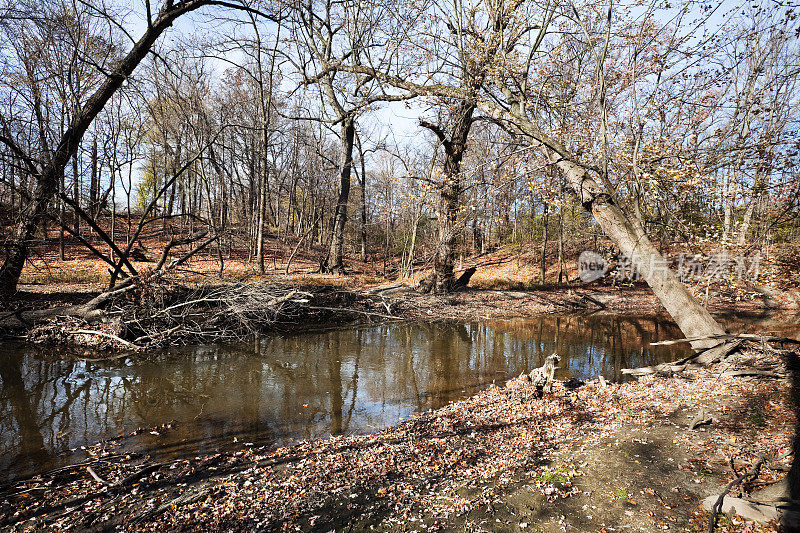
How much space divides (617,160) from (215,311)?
949 centimetres

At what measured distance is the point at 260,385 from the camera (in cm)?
702

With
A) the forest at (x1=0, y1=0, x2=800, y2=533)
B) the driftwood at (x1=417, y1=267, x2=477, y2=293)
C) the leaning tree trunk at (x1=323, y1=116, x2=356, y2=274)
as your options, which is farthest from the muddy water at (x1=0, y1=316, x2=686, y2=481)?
the leaning tree trunk at (x1=323, y1=116, x2=356, y2=274)

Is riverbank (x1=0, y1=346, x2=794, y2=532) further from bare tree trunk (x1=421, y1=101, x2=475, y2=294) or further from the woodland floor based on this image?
bare tree trunk (x1=421, y1=101, x2=475, y2=294)

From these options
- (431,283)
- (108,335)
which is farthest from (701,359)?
(108,335)

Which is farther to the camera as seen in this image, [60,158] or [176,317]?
[176,317]

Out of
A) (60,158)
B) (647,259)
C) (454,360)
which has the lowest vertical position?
(454,360)

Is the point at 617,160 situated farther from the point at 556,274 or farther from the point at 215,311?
the point at 556,274

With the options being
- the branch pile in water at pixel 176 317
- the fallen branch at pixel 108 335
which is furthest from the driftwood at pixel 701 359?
the fallen branch at pixel 108 335

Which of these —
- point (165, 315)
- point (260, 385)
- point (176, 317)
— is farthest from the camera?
point (176, 317)

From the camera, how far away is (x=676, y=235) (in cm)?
738

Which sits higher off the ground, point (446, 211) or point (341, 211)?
point (341, 211)

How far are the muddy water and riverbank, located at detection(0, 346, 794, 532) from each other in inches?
20.6

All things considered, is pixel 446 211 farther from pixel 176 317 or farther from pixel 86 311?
pixel 86 311

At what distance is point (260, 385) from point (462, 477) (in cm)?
449
